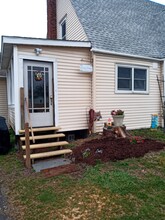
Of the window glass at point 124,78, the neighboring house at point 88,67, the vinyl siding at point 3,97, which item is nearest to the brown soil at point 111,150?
the neighboring house at point 88,67

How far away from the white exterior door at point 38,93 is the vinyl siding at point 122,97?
1719 millimetres

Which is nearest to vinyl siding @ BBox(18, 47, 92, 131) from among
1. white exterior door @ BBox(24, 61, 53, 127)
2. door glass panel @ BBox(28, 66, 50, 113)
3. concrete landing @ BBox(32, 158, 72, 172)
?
white exterior door @ BBox(24, 61, 53, 127)

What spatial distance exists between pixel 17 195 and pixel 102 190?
1464 mm

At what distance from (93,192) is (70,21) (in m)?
8.16

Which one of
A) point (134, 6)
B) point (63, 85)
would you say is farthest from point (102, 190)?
point (134, 6)

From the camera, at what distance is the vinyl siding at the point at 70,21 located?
8.02m

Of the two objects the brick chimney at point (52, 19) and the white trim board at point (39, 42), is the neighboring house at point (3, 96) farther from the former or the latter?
the white trim board at point (39, 42)

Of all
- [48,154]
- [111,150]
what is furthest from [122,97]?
[48,154]

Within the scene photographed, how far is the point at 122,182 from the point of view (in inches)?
135

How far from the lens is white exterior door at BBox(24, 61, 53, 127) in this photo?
5.81 meters

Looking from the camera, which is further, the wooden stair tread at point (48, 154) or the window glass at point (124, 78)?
the window glass at point (124, 78)

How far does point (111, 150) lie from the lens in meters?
5.01

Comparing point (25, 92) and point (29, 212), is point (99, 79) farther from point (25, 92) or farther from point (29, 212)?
point (29, 212)

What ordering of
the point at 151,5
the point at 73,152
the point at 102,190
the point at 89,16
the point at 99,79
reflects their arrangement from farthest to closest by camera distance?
the point at 151,5
the point at 89,16
the point at 99,79
the point at 73,152
the point at 102,190
